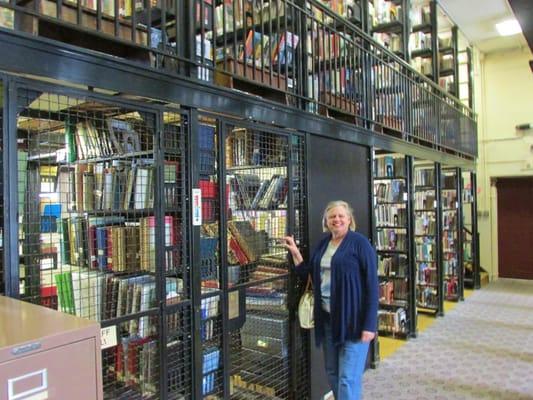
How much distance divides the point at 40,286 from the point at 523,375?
403cm

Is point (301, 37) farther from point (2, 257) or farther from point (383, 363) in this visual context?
point (383, 363)

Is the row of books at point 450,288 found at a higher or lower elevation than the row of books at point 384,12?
lower

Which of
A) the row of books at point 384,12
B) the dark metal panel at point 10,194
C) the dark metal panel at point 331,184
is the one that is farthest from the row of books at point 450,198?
the dark metal panel at point 10,194

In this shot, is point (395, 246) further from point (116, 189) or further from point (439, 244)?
point (116, 189)

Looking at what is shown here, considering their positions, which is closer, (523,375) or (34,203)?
(34,203)

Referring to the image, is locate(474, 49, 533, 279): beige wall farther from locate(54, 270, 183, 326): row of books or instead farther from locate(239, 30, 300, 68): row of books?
locate(54, 270, 183, 326): row of books

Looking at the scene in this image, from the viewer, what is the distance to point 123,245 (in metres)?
2.21

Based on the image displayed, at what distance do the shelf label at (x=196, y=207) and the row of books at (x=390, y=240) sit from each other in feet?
12.3

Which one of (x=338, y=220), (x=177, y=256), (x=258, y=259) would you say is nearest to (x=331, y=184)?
(x=338, y=220)

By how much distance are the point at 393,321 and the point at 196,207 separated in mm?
3601

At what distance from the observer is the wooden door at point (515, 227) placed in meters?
8.62

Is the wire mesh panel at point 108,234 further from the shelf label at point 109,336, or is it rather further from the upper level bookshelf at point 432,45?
the upper level bookshelf at point 432,45

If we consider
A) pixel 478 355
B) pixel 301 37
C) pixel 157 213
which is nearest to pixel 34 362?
pixel 157 213

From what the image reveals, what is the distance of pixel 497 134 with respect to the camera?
873cm
